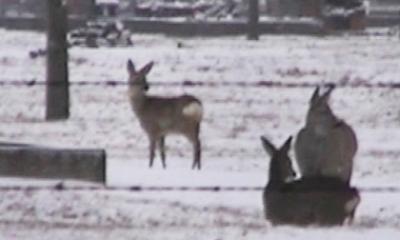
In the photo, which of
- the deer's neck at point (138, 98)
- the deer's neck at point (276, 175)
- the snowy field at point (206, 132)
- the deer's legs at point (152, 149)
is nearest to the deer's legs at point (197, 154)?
the snowy field at point (206, 132)

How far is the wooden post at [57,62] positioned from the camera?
69.1 feet

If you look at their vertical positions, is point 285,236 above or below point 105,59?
above

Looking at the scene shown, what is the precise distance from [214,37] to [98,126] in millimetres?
25517

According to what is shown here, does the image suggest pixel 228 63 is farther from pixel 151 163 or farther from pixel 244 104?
pixel 151 163

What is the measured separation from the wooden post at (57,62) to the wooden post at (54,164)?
726cm

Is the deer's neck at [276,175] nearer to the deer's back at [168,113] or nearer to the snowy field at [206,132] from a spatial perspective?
the snowy field at [206,132]

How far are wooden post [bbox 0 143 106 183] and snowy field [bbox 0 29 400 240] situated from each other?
4.8 inches

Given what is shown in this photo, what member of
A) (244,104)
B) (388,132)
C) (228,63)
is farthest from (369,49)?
(388,132)

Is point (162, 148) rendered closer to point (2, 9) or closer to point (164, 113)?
point (164, 113)

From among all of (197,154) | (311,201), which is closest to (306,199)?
(311,201)

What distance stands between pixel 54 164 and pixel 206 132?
6.84m

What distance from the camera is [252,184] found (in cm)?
1391

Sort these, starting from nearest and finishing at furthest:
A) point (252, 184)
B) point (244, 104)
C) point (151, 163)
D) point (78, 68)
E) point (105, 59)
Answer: point (252, 184)
point (151, 163)
point (244, 104)
point (78, 68)
point (105, 59)

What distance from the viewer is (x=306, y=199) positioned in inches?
357
